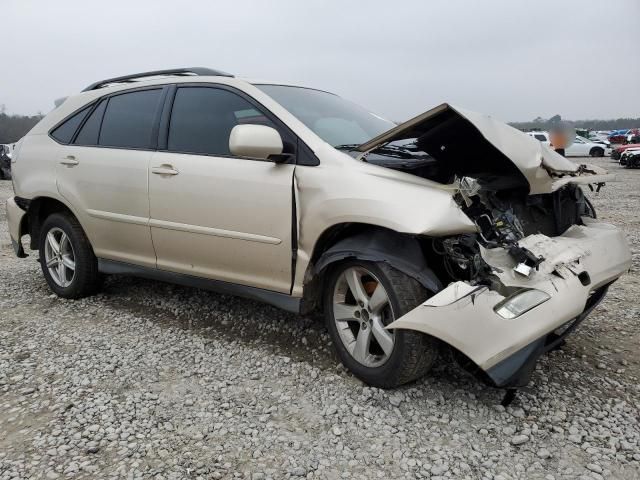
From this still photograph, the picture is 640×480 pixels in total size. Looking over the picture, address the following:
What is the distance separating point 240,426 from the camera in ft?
8.20

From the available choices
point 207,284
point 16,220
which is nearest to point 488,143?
point 207,284

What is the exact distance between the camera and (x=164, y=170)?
349cm

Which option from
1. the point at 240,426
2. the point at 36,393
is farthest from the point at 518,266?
the point at 36,393

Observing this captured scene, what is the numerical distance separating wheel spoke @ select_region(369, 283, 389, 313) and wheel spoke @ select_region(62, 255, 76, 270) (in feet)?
9.23

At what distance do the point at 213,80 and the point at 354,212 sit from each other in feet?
5.05

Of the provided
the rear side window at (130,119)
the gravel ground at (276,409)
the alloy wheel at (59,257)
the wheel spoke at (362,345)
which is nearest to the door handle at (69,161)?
the rear side window at (130,119)

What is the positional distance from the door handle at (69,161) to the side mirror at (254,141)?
1894 mm

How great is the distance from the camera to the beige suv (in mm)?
2346

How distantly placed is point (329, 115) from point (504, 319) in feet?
6.11

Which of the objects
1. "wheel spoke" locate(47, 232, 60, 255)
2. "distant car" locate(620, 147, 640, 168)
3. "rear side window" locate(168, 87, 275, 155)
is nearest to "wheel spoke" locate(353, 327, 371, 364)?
"rear side window" locate(168, 87, 275, 155)

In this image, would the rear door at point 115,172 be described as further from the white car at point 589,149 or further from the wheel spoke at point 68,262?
the white car at point 589,149

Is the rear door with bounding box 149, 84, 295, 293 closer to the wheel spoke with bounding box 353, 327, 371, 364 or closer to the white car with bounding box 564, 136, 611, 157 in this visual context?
the wheel spoke with bounding box 353, 327, 371, 364

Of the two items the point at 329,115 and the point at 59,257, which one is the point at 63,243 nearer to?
the point at 59,257

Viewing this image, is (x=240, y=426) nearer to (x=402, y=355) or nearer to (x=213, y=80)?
(x=402, y=355)
